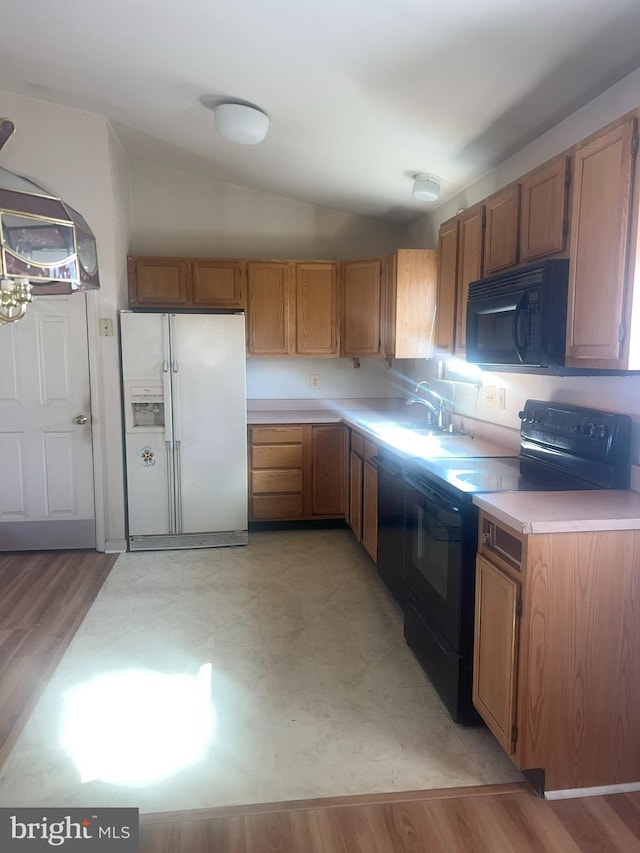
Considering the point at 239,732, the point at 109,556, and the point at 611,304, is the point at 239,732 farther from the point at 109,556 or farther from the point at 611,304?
the point at 109,556

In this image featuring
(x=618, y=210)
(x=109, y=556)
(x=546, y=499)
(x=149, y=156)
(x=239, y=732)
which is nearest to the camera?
(x=618, y=210)

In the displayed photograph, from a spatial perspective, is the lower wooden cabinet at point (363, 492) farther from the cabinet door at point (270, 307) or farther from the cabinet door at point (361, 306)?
the cabinet door at point (270, 307)

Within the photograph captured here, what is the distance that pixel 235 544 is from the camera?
411 centimetres

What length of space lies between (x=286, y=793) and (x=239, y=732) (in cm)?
35

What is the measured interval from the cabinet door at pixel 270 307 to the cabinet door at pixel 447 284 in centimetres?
140

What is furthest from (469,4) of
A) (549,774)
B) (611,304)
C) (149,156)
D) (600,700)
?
(149,156)

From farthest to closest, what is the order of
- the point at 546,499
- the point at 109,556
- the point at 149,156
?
1. the point at 149,156
2. the point at 109,556
3. the point at 546,499

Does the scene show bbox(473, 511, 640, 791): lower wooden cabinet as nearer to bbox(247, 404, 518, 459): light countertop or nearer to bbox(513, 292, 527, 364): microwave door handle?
A: bbox(513, 292, 527, 364): microwave door handle

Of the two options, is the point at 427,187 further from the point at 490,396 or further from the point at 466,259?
the point at 490,396

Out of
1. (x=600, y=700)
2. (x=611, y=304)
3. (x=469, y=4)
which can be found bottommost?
(x=600, y=700)

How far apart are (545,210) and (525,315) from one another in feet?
1.30

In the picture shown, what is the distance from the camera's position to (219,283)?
4320 millimetres

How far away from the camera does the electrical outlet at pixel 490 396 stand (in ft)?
10.2

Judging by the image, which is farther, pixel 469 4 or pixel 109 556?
pixel 109 556
